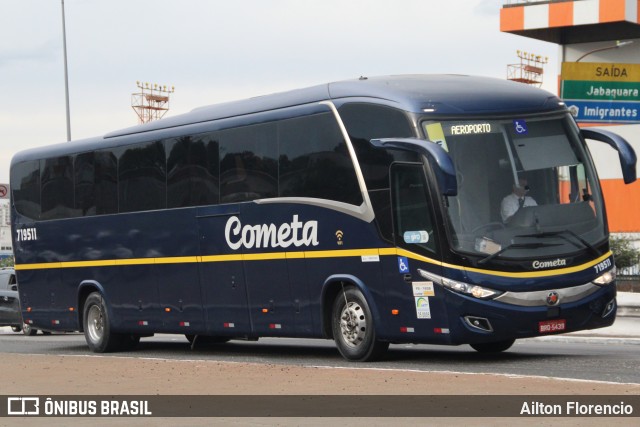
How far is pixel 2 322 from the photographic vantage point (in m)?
35.0

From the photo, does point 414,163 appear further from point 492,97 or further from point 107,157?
point 107,157

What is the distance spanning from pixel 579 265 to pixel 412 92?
293cm

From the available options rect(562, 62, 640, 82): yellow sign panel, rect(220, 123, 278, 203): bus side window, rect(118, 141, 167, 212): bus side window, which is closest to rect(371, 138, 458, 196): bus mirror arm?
rect(220, 123, 278, 203): bus side window

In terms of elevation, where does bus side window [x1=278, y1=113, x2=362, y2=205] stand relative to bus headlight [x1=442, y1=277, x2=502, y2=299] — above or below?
above

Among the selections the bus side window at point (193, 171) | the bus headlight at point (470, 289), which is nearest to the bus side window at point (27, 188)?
the bus side window at point (193, 171)

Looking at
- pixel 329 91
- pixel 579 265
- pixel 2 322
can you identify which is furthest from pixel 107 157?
pixel 2 322

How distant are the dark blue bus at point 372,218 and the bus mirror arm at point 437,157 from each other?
0.03m

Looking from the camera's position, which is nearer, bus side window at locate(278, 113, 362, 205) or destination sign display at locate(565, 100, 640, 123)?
bus side window at locate(278, 113, 362, 205)

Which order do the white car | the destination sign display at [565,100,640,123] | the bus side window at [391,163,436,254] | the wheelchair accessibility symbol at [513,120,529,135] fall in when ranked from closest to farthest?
the bus side window at [391,163,436,254] → the wheelchair accessibility symbol at [513,120,529,135] → the destination sign display at [565,100,640,123] → the white car

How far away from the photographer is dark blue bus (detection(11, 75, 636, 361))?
16.1m

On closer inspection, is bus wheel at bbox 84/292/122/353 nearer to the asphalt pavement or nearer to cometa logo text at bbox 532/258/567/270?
the asphalt pavement

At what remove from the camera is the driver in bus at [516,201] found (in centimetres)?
1605

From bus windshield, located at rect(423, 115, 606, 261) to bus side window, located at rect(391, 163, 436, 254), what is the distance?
0.37 meters

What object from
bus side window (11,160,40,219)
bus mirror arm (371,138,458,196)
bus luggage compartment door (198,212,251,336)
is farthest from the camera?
bus side window (11,160,40,219)
